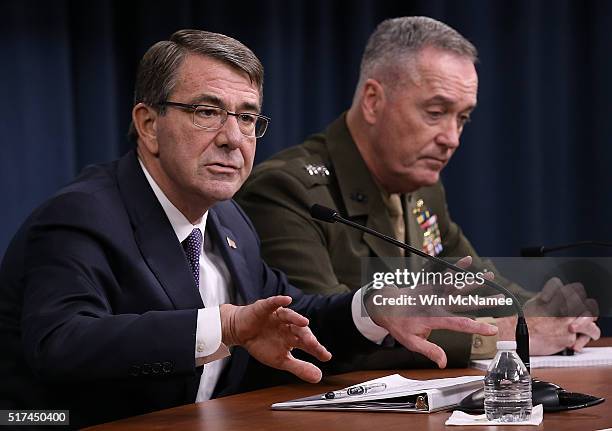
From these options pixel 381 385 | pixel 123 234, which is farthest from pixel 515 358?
pixel 123 234

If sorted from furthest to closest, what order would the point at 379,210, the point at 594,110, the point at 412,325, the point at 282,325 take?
1. the point at 594,110
2. the point at 379,210
3. the point at 412,325
4. the point at 282,325

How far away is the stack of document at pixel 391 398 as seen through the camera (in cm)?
191

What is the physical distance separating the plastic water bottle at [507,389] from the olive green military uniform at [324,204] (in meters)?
1.08

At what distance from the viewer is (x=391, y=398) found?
6.44 ft

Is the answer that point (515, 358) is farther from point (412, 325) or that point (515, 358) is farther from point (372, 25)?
point (372, 25)

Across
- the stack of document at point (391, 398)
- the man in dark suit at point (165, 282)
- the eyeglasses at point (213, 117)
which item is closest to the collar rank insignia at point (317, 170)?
the man in dark suit at point (165, 282)

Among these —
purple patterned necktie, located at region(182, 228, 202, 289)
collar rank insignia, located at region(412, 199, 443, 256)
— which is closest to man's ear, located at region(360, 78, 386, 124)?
collar rank insignia, located at region(412, 199, 443, 256)

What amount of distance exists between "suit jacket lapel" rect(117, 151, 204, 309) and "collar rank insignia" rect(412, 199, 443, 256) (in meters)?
1.37

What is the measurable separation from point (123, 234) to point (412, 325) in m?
0.63

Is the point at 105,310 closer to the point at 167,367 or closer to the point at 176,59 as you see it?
the point at 167,367

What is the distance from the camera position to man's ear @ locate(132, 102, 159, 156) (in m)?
2.55

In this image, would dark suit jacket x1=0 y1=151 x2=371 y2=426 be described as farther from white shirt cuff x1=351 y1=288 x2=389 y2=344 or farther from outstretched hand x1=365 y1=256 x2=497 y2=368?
outstretched hand x1=365 y1=256 x2=497 y2=368

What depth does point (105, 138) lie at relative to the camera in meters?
4.21

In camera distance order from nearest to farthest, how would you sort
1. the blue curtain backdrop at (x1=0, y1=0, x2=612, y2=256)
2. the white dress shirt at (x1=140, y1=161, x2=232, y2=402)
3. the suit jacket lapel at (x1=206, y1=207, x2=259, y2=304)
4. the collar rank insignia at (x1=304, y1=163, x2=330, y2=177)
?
the white dress shirt at (x1=140, y1=161, x2=232, y2=402) < the suit jacket lapel at (x1=206, y1=207, x2=259, y2=304) < the collar rank insignia at (x1=304, y1=163, x2=330, y2=177) < the blue curtain backdrop at (x1=0, y1=0, x2=612, y2=256)
